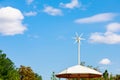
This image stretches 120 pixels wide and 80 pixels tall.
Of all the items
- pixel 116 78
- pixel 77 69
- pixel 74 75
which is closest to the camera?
pixel 77 69

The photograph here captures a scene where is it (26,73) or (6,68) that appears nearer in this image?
(6,68)

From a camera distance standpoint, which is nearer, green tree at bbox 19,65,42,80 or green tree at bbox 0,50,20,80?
green tree at bbox 0,50,20,80

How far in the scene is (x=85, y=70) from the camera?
20422mm

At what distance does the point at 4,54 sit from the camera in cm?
6291

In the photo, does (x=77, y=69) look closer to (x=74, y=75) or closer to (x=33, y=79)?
(x=74, y=75)

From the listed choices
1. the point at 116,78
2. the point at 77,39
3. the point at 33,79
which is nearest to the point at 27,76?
the point at 33,79

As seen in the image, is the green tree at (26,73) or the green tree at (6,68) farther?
the green tree at (26,73)

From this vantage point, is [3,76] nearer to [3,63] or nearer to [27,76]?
[3,63]

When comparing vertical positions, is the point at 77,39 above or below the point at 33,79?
below

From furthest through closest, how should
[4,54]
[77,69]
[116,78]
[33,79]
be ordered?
[33,79], [4,54], [116,78], [77,69]

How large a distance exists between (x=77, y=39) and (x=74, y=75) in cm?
186

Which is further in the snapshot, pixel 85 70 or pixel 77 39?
pixel 77 39

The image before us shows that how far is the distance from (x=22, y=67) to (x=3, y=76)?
51.4ft

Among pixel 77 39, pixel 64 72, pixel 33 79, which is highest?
pixel 33 79
